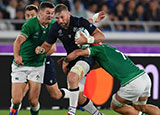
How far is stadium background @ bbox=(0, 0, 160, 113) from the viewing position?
1109cm

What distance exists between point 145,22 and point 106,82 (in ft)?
12.2

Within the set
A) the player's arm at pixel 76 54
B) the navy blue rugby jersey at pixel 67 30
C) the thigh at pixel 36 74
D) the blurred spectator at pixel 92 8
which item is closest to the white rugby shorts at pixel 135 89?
the player's arm at pixel 76 54

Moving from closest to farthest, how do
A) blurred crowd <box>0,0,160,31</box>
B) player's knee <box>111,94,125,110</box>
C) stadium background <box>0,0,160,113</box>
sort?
player's knee <box>111,94,125,110</box>, stadium background <box>0,0,160,113</box>, blurred crowd <box>0,0,160,31</box>

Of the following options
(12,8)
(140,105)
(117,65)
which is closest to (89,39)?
(117,65)

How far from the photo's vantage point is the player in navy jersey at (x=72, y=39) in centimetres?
761

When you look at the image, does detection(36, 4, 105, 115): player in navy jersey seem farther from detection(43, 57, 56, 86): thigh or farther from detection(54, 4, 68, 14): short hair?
detection(43, 57, 56, 86): thigh

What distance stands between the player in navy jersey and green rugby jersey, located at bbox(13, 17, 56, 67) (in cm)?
39

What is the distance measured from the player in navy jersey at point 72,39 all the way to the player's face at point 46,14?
0.25m

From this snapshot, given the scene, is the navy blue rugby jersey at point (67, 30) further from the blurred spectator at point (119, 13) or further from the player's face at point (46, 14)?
the blurred spectator at point (119, 13)

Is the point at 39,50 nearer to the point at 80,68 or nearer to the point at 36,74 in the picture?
the point at 36,74

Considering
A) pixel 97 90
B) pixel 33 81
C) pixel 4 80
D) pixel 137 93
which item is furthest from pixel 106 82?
pixel 137 93

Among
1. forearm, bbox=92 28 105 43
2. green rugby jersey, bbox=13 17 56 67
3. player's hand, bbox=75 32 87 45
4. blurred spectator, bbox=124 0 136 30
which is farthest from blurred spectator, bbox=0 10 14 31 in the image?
player's hand, bbox=75 32 87 45

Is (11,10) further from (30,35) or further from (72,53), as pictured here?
(72,53)

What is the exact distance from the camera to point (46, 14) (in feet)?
26.6
